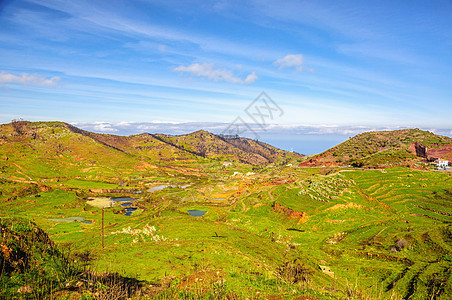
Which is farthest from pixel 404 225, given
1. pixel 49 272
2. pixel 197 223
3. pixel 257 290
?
pixel 49 272

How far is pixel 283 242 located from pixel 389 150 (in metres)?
92.8

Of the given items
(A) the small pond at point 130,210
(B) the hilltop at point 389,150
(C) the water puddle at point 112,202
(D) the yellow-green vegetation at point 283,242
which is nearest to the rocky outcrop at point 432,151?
(B) the hilltop at point 389,150

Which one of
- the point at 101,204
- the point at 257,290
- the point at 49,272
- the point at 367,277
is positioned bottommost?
the point at 101,204

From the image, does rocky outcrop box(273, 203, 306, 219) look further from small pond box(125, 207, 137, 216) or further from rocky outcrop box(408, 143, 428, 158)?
rocky outcrop box(408, 143, 428, 158)

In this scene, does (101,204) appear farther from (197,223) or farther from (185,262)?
(185,262)

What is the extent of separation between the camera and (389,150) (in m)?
110

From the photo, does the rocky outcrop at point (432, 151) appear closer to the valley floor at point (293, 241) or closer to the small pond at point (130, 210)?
the valley floor at point (293, 241)

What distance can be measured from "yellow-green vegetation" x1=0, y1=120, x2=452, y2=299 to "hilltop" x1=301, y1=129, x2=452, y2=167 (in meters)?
24.3

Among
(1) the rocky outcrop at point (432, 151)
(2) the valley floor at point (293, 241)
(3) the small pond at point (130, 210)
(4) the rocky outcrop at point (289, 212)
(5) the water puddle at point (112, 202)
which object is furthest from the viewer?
(5) the water puddle at point (112, 202)

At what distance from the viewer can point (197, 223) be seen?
62.7 m

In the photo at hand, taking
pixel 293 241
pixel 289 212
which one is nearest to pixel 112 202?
pixel 289 212

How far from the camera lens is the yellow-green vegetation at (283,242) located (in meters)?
21.0

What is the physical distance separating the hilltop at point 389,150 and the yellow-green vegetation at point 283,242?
24.3m

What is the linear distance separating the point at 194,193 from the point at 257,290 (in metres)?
103
